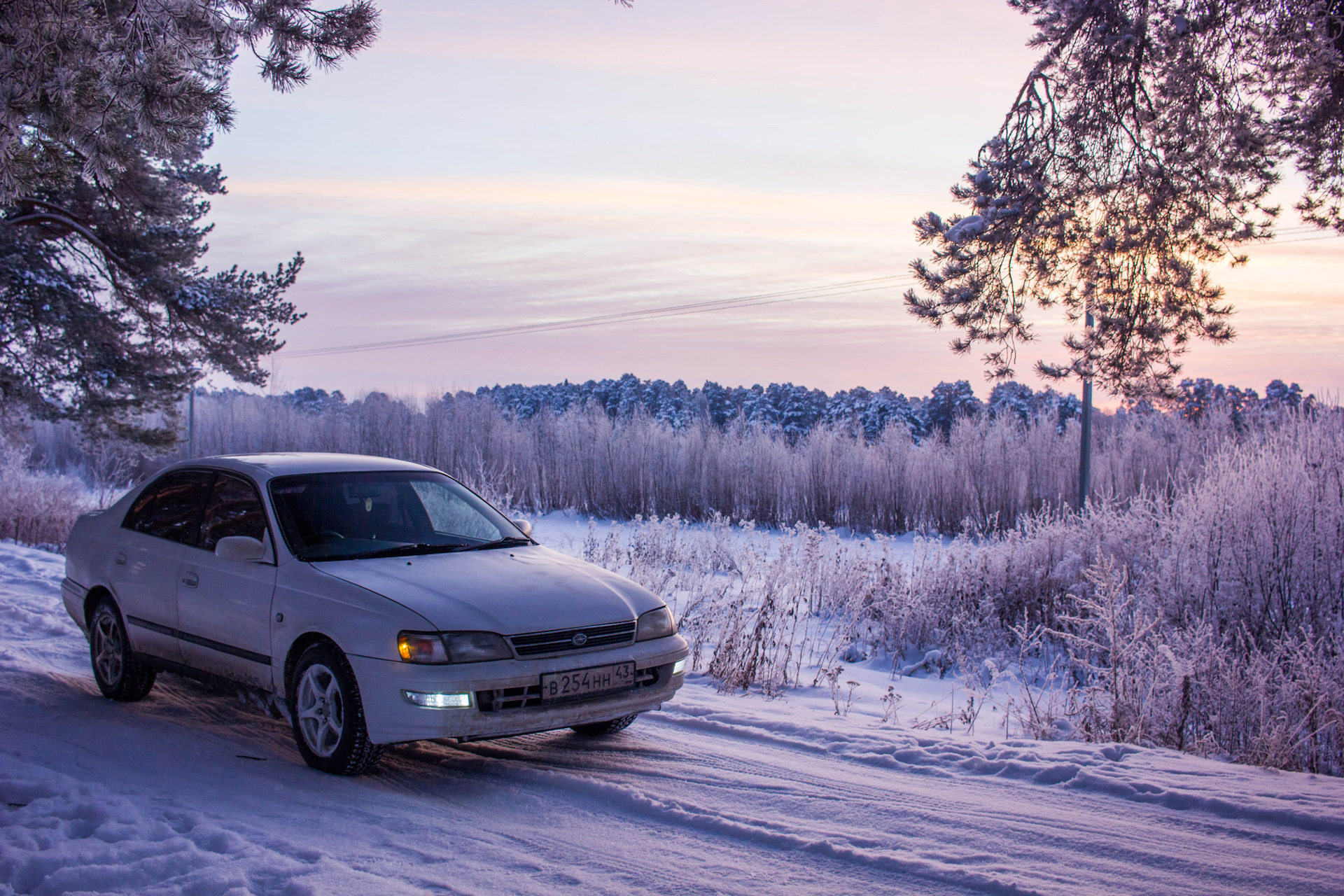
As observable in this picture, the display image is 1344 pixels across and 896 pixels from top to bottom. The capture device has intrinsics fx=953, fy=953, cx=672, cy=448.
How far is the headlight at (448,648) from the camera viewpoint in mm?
4203

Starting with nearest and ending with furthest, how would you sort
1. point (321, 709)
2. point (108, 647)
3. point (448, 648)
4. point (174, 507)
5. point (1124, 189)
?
1. point (448, 648)
2. point (321, 709)
3. point (174, 507)
4. point (108, 647)
5. point (1124, 189)

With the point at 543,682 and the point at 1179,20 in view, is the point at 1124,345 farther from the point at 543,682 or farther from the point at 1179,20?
the point at 543,682

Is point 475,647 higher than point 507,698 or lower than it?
higher

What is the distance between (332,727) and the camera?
4.46 metres

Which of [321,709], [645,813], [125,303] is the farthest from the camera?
[125,303]

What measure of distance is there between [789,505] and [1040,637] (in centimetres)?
1074

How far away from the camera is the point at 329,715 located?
448 centimetres

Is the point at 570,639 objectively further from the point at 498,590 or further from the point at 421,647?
the point at 421,647

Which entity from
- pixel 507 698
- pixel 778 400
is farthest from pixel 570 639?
pixel 778 400

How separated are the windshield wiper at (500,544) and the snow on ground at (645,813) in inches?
41.7

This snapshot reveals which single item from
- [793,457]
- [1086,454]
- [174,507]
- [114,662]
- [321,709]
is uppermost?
[1086,454]

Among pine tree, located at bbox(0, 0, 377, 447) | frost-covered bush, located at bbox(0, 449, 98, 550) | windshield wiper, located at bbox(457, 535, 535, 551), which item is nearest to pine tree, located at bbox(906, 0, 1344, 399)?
windshield wiper, located at bbox(457, 535, 535, 551)

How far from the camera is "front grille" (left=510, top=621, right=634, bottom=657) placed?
4352 millimetres

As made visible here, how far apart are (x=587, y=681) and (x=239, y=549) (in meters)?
1.96
